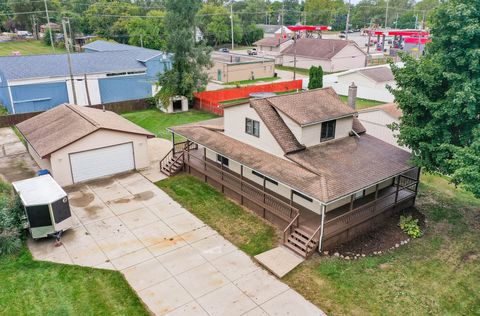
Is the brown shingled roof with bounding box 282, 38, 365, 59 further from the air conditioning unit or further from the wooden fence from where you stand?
the air conditioning unit

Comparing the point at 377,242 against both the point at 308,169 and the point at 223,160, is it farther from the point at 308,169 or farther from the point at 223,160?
the point at 223,160

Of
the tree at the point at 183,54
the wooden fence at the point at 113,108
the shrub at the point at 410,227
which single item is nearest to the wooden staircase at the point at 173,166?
the shrub at the point at 410,227

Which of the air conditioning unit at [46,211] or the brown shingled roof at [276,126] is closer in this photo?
the air conditioning unit at [46,211]

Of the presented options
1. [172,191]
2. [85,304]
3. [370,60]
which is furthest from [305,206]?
[370,60]

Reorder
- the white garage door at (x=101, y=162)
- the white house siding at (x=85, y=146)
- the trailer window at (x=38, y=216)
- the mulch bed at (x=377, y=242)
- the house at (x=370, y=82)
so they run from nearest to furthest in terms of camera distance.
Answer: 1. the trailer window at (x=38, y=216)
2. the mulch bed at (x=377, y=242)
3. the white house siding at (x=85, y=146)
4. the white garage door at (x=101, y=162)
5. the house at (x=370, y=82)

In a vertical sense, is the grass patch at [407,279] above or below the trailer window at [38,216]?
below

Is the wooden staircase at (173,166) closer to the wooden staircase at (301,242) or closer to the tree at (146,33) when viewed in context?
the wooden staircase at (301,242)

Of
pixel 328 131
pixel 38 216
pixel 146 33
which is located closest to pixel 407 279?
pixel 328 131

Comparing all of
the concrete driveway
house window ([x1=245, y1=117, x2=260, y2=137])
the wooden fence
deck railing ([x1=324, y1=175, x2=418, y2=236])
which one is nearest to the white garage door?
the concrete driveway
